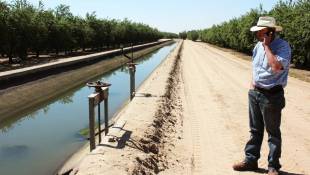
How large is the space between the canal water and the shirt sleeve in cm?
479

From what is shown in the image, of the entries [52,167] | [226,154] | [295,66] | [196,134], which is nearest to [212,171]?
[226,154]

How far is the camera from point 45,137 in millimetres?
10875

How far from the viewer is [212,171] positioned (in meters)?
6.22

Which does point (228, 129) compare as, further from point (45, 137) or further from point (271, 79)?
point (45, 137)

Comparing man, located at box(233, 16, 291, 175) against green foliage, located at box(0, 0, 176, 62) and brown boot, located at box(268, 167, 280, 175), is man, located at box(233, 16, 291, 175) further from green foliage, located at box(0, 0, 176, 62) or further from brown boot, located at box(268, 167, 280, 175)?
green foliage, located at box(0, 0, 176, 62)

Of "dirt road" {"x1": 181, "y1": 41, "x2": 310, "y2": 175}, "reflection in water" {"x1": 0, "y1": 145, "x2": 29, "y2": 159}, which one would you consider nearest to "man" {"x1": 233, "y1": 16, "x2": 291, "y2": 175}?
"dirt road" {"x1": 181, "y1": 41, "x2": 310, "y2": 175}

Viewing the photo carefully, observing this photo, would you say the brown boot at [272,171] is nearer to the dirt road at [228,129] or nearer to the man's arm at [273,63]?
the dirt road at [228,129]

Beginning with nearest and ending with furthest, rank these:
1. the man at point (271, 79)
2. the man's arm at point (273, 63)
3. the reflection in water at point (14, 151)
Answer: the man's arm at point (273, 63), the man at point (271, 79), the reflection in water at point (14, 151)

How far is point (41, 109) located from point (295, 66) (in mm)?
19295

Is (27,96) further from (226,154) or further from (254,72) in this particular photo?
(254,72)

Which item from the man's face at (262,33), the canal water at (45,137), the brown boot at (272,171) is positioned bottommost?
the canal water at (45,137)

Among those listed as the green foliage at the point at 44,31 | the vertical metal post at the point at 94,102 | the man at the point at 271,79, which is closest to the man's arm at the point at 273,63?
the man at the point at 271,79

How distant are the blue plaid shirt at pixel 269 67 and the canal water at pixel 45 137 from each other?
4444 millimetres

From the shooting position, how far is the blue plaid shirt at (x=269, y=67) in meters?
5.42
